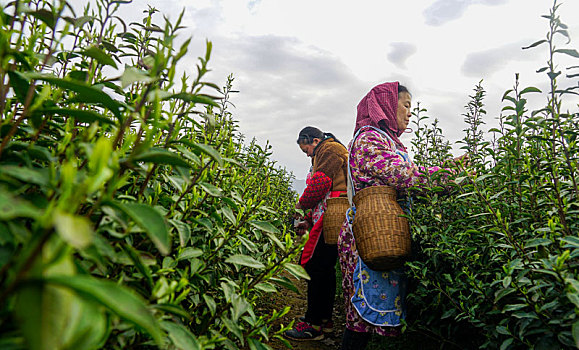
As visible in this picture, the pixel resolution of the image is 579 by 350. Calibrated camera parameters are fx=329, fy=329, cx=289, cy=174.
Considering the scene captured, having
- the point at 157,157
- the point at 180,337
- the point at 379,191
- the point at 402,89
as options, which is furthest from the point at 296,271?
the point at 402,89

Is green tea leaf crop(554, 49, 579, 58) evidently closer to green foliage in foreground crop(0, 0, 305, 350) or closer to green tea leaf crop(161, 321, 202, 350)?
green foliage in foreground crop(0, 0, 305, 350)

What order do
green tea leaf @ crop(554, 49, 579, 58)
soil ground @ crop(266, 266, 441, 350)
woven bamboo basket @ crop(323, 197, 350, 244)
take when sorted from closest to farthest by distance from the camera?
green tea leaf @ crop(554, 49, 579, 58) → soil ground @ crop(266, 266, 441, 350) → woven bamboo basket @ crop(323, 197, 350, 244)

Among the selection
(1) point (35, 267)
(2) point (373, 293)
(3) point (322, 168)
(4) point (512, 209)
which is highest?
(3) point (322, 168)

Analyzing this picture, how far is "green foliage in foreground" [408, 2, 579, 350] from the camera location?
1484 mm

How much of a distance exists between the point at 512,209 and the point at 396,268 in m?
0.94

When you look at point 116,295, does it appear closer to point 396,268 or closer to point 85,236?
point 85,236

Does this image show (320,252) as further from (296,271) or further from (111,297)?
(111,297)

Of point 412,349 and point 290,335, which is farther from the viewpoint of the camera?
point 290,335

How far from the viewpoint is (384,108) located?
3154 millimetres

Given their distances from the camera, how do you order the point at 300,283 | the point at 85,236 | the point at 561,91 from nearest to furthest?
1. the point at 85,236
2. the point at 561,91
3. the point at 300,283

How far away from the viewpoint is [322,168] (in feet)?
13.3

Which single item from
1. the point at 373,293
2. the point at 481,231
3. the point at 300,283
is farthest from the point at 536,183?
the point at 300,283

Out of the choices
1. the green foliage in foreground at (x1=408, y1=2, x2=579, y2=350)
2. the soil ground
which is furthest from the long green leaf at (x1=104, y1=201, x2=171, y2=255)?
the soil ground

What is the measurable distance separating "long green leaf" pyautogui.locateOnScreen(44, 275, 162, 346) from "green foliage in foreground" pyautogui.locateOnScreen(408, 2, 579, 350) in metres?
1.40
